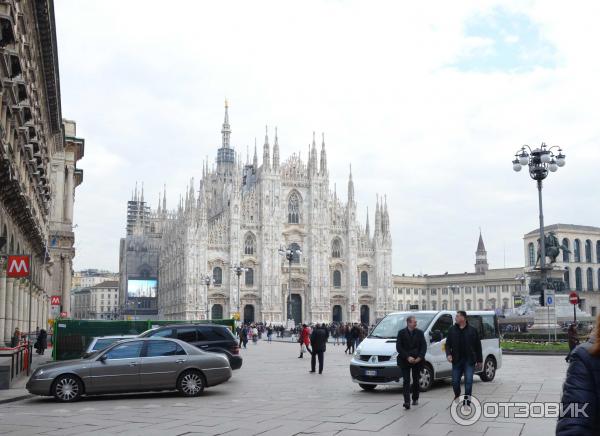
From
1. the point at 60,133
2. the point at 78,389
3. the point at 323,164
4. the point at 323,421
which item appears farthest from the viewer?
the point at 323,164

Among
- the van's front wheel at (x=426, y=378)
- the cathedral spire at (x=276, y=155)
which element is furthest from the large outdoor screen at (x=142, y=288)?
the van's front wheel at (x=426, y=378)

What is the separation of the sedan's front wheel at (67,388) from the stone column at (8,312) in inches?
427

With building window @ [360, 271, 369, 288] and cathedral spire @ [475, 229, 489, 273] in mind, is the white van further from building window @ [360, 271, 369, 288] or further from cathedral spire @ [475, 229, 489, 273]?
cathedral spire @ [475, 229, 489, 273]

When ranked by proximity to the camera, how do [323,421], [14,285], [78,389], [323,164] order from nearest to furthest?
[323,421], [78,389], [14,285], [323,164]

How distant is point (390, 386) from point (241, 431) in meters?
6.88

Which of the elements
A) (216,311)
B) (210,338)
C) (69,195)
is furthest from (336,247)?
(210,338)

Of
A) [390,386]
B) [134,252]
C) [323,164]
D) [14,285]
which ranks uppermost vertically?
[323,164]

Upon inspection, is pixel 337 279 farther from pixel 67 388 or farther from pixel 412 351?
pixel 412 351

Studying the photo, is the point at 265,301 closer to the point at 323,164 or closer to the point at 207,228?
the point at 207,228

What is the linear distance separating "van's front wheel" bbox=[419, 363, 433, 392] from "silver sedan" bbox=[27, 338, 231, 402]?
13.1ft

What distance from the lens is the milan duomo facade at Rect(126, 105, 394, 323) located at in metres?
72.1

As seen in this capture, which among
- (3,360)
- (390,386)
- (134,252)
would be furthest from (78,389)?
(134,252)

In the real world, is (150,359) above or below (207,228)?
below

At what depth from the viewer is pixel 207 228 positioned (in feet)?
236
